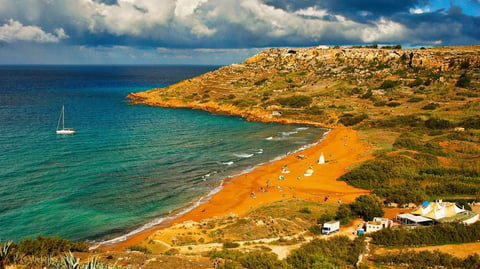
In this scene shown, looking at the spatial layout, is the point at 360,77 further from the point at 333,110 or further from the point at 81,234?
the point at 81,234

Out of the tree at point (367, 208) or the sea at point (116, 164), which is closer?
the tree at point (367, 208)

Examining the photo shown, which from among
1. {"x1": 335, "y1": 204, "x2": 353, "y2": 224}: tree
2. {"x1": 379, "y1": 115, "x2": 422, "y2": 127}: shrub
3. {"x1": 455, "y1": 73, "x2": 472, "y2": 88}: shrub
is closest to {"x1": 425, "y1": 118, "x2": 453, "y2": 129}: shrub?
{"x1": 379, "y1": 115, "x2": 422, "y2": 127}: shrub

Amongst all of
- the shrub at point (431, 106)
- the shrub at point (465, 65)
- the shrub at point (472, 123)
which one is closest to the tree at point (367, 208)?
the shrub at point (472, 123)

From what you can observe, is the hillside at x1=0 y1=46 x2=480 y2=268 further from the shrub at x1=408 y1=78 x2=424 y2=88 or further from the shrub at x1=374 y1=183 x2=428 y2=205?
the shrub at x1=408 y1=78 x2=424 y2=88

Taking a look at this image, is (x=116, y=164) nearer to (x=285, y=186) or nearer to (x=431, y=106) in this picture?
(x=285, y=186)

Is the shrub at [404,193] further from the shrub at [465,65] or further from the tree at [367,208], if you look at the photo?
the shrub at [465,65]
